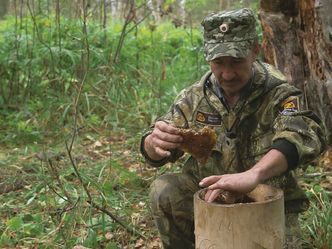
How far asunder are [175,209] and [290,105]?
0.78 metres

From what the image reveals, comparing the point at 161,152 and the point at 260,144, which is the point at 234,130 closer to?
the point at 260,144

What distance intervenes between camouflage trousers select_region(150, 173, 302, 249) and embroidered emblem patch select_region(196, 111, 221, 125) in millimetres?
301

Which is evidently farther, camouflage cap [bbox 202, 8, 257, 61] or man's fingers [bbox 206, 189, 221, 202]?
camouflage cap [bbox 202, 8, 257, 61]

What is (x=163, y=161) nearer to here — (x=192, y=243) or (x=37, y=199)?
(x=192, y=243)

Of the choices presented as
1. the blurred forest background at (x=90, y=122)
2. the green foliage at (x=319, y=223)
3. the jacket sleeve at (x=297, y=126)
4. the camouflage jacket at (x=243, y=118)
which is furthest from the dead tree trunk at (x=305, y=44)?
the jacket sleeve at (x=297, y=126)

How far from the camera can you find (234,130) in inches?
113

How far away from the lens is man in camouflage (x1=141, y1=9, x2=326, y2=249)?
2537 millimetres

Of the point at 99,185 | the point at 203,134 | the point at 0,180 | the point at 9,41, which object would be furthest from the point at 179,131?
the point at 9,41

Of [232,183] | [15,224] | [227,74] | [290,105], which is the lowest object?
[15,224]

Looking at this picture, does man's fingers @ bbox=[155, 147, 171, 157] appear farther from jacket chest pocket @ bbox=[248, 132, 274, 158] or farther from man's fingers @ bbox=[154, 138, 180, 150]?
jacket chest pocket @ bbox=[248, 132, 274, 158]

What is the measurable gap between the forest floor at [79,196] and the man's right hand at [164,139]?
0.82 m

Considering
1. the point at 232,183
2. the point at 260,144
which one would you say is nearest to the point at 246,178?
the point at 232,183

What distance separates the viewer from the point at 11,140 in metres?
5.60

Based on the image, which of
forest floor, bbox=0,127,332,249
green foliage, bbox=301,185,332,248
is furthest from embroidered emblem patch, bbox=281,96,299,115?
forest floor, bbox=0,127,332,249
